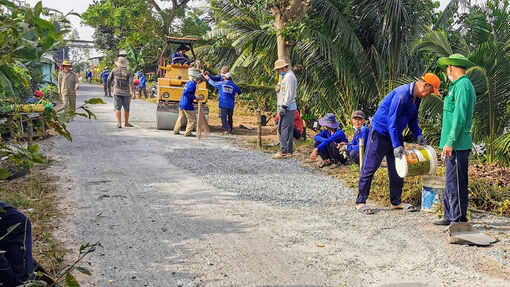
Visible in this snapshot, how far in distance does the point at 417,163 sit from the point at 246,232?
2.22 m

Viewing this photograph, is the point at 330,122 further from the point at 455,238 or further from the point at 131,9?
the point at 131,9

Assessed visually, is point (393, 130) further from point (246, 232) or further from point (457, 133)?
point (246, 232)

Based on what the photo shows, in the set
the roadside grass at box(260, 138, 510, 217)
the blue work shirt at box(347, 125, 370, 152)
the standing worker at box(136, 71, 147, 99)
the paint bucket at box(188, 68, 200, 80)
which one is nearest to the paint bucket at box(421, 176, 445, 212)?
the roadside grass at box(260, 138, 510, 217)

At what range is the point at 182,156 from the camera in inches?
411

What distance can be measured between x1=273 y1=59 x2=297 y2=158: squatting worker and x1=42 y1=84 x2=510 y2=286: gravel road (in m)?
1.03

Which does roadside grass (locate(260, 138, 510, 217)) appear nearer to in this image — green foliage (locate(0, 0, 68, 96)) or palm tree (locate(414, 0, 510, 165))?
palm tree (locate(414, 0, 510, 165))

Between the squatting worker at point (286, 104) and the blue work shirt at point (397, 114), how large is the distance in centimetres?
376

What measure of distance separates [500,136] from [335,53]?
173 inches

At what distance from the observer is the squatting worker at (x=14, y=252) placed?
10.1ft

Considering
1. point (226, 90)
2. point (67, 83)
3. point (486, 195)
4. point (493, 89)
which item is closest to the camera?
point (486, 195)

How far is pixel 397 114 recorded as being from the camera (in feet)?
20.5

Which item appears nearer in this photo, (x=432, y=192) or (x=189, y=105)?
(x=432, y=192)

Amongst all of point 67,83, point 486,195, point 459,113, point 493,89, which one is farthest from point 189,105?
point 459,113

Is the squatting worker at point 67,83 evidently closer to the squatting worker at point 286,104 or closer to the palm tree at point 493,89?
the squatting worker at point 286,104
